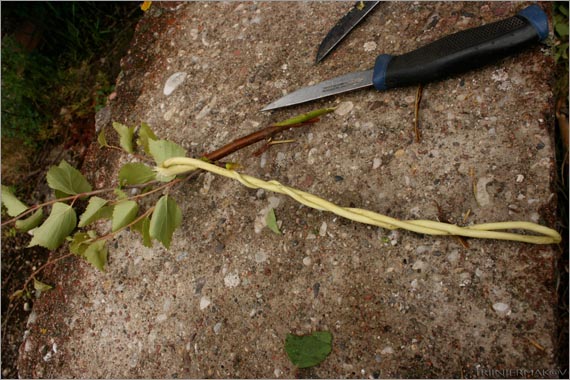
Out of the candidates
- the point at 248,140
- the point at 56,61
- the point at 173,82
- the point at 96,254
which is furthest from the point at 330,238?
the point at 56,61

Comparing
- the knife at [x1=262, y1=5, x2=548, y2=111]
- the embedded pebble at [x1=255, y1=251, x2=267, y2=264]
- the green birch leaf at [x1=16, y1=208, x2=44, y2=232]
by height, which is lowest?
the embedded pebble at [x1=255, y1=251, x2=267, y2=264]

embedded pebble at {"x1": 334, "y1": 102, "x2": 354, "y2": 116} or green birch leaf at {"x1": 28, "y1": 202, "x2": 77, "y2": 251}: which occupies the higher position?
green birch leaf at {"x1": 28, "y1": 202, "x2": 77, "y2": 251}

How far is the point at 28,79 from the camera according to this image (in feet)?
8.04

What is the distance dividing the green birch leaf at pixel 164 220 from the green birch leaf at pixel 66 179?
401 mm

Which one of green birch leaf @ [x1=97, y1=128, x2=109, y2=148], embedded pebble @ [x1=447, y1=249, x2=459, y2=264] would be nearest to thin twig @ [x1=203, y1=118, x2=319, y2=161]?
green birch leaf @ [x1=97, y1=128, x2=109, y2=148]

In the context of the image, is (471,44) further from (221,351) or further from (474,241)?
(221,351)

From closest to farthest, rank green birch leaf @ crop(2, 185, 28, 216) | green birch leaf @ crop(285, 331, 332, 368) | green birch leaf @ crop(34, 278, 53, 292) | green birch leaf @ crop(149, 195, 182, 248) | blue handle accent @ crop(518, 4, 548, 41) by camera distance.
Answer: blue handle accent @ crop(518, 4, 548, 41) < green birch leaf @ crop(285, 331, 332, 368) < green birch leaf @ crop(149, 195, 182, 248) < green birch leaf @ crop(2, 185, 28, 216) < green birch leaf @ crop(34, 278, 53, 292)

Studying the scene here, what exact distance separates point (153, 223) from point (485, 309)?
41.1 inches

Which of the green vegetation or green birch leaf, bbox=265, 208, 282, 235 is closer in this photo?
green birch leaf, bbox=265, 208, 282, 235

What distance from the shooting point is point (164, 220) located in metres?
1.57

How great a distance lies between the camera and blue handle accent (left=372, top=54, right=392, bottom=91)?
151cm

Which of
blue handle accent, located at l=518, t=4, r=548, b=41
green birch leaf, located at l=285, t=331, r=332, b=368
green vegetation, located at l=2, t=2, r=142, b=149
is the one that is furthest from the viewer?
green vegetation, located at l=2, t=2, r=142, b=149

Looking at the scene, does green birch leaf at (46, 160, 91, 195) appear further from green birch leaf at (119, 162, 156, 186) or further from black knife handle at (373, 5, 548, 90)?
black knife handle at (373, 5, 548, 90)

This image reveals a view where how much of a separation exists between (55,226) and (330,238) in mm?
999
